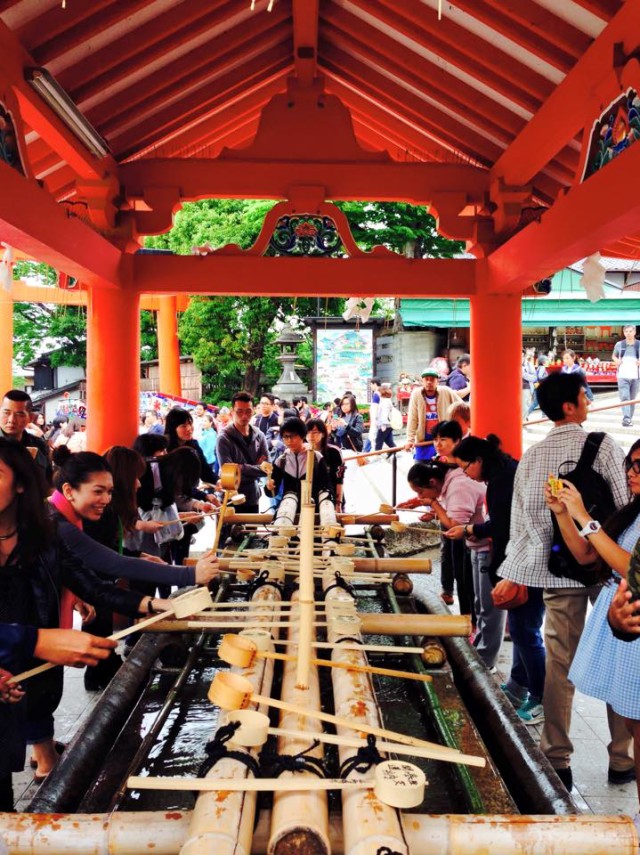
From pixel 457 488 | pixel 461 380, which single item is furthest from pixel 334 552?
pixel 461 380

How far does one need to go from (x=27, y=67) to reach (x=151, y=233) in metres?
2.36

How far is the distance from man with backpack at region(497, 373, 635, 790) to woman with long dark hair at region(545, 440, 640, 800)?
1.74ft

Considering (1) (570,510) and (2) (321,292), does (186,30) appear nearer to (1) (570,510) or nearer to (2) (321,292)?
(2) (321,292)

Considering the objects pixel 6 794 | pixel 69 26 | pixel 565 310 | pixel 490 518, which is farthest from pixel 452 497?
pixel 565 310

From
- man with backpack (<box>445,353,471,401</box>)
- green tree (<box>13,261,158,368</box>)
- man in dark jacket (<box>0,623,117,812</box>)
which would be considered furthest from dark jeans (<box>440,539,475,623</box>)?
green tree (<box>13,261,158,368</box>)

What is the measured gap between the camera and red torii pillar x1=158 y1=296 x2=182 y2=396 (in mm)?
16000

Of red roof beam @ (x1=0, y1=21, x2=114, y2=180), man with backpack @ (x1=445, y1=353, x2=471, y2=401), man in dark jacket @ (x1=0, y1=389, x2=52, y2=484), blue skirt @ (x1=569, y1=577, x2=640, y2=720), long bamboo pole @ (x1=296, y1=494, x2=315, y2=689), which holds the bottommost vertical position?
blue skirt @ (x1=569, y1=577, x2=640, y2=720)

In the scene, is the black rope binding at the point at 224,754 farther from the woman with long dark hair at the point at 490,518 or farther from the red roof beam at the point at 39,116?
the red roof beam at the point at 39,116

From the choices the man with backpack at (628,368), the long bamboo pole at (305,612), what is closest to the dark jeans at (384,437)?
the man with backpack at (628,368)

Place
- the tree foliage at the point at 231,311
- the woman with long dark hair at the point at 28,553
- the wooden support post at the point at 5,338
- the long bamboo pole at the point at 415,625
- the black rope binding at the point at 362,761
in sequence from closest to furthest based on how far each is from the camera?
the black rope binding at the point at 362,761
the woman with long dark hair at the point at 28,553
the long bamboo pole at the point at 415,625
the wooden support post at the point at 5,338
the tree foliage at the point at 231,311

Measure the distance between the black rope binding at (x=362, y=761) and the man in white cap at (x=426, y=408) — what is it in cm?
660

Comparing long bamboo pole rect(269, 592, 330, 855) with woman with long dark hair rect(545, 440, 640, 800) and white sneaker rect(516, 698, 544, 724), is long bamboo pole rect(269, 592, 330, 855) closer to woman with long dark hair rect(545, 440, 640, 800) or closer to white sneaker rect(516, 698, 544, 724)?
woman with long dark hair rect(545, 440, 640, 800)

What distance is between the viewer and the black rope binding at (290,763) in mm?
1482

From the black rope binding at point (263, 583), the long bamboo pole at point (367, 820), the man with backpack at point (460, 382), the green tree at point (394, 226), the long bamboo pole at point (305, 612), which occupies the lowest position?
the long bamboo pole at point (367, 820)
